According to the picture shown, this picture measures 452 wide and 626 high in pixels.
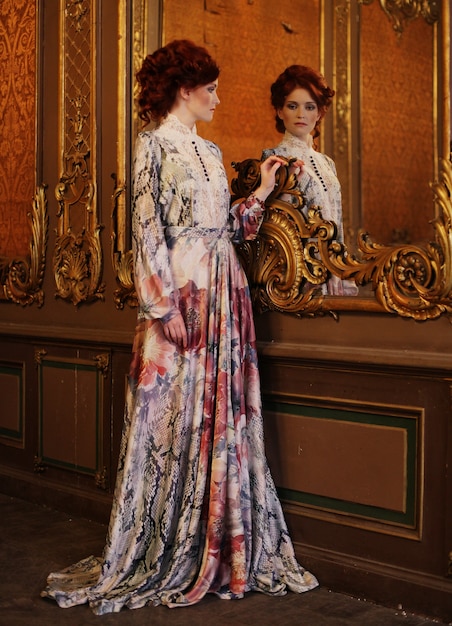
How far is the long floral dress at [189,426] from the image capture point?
127 inches

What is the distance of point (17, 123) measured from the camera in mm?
4766

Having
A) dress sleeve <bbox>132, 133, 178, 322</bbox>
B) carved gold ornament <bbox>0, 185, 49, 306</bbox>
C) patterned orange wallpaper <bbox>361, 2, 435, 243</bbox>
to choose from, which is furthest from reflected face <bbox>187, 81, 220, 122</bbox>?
carved gold ornament <bbox>0, 185, 49, 306</bbox>

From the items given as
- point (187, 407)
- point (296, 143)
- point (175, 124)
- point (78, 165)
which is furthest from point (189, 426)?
point (78, 165)

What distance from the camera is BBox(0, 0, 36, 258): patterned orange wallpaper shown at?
4676 mm

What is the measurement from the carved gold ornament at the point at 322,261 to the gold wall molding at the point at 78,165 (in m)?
0.91

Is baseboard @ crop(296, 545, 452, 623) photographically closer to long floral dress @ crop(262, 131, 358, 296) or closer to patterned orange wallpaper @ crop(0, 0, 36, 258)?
long floral dress @ crop(262, 131, 358, 296)

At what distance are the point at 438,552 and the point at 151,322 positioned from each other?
121 cm

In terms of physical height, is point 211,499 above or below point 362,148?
below

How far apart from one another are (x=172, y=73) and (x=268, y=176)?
19.4 inches

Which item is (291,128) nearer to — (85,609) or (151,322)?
(151,322)

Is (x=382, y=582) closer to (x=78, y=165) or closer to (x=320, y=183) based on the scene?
(x=320, y=183)

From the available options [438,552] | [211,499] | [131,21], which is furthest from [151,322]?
[131,21]

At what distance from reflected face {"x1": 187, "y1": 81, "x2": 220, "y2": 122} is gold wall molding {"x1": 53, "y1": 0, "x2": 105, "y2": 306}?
969mm

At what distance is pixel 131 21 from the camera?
410 cm
